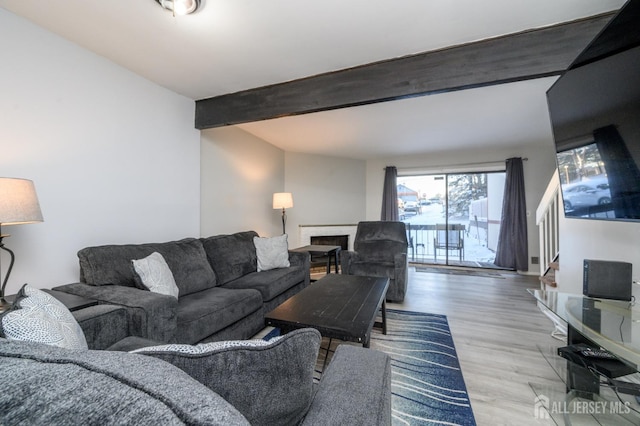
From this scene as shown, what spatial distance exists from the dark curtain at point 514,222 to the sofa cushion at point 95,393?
587 centimetres

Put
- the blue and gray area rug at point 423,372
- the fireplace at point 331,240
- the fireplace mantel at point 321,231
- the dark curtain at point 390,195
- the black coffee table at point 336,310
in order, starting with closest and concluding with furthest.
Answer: the blue and gray area rug at point 423,372
the black coffee table at point 336,310
the fireplace mantel at point 321,231
the fireplace at point 331,240
the dark curtain at point 390,195

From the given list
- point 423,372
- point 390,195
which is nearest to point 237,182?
point 423,372

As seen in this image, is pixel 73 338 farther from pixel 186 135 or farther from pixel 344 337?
pixel 186 135

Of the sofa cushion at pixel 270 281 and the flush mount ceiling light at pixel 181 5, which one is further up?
the flush mount ceiling light at pixel 181 5

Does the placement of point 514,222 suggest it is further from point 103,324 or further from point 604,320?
point 103,324

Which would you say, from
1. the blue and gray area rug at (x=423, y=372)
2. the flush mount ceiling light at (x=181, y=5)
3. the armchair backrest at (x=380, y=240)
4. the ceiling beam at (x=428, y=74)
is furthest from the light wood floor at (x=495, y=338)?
the flush mount ceiling light at (x=181, y=5)

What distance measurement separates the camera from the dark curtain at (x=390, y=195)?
5762 mm

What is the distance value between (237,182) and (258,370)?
11.7 ft

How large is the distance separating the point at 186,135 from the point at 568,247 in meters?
4.00

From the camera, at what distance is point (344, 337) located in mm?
1540

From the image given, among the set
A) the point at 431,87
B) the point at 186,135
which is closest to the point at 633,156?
the point at 431,87

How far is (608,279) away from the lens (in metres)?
1.55

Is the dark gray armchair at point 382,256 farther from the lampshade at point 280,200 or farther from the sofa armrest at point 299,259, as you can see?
the lampshade at point 280,200

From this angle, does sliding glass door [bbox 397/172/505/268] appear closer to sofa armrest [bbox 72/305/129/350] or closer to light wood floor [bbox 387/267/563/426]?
light wood floor [bbox 387/267/563/426]
